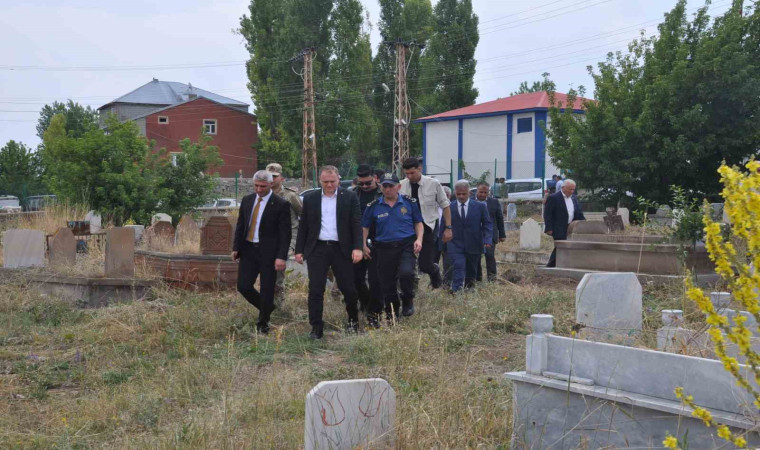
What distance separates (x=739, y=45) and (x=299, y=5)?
2838 cm

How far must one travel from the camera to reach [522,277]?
1141 centimetres

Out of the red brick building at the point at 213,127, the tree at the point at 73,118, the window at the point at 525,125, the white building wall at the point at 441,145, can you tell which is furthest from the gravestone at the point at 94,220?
the red brick building at the point at 213,127

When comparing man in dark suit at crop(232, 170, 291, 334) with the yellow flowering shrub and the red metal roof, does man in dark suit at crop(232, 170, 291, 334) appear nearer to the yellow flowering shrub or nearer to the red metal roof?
the yellow flowering shrub

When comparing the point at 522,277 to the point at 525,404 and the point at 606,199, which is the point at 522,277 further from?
the point at 606,199

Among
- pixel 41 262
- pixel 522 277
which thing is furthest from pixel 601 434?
pixel 41 262

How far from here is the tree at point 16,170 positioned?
47312 millimetres

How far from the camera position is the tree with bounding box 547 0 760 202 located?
21.5 metres

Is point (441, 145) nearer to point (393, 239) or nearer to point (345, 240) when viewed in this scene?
point (393, 239)

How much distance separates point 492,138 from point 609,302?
37126 millimetres

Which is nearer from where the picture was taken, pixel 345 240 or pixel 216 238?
pixel 345 240

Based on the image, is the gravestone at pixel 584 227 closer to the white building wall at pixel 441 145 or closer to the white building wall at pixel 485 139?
the white building wall at pixel 485 139

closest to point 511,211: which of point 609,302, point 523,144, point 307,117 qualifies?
point 523,144

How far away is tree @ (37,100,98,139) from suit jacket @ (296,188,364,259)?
11.0 meters

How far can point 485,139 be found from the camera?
43406 mm
